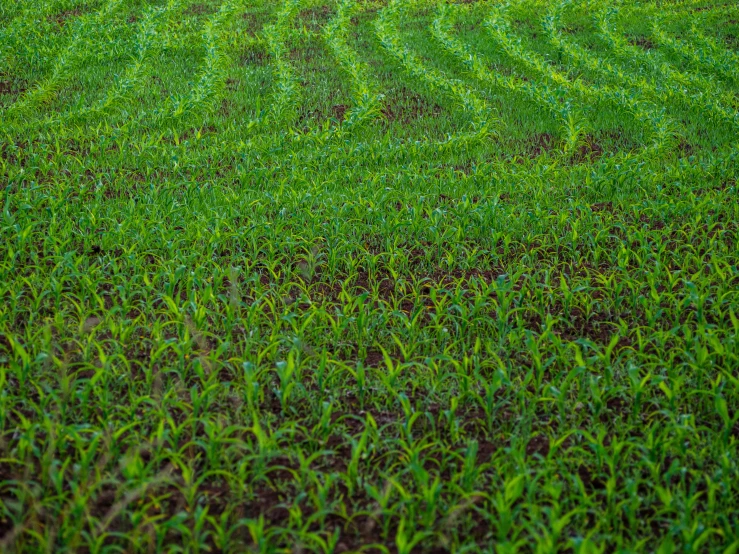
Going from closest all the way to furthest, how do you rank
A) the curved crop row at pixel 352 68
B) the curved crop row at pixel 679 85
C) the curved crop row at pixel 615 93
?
the curved crop row at pixel 615 93 < the curved crop row at pixel 352 68 < the curved crop row at pixel 679 85

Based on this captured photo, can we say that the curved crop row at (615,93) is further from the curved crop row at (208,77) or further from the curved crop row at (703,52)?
the curved crop row at (208,77)

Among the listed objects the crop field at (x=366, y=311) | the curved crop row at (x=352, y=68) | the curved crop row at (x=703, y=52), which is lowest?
the crop field at (x=366, y=311)

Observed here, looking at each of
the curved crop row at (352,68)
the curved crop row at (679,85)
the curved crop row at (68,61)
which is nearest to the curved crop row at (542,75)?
the curved crop row at (679,85)

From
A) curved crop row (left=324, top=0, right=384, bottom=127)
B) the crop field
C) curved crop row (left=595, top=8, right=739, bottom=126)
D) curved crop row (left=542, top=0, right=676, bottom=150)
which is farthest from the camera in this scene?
curved crop row (left=595, top=8, right=739, bottom=126)

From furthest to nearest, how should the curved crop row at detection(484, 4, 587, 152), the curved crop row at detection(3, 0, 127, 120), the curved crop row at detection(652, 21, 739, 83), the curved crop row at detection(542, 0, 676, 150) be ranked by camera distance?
the curved crop row at detection(652, 21, 739, 83)
the curved crop row at detection(3, 0, 127, 120)
the curved crop row at detection(484, 4, 587, 152)
the curved crop row at detection(542, 0, 676, 150)

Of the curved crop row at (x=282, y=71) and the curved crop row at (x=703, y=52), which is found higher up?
the curved crop row at (x=282, y=71)

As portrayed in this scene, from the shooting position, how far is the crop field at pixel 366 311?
3.00 meters

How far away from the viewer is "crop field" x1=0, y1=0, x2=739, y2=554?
300 centimetres

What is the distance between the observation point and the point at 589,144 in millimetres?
7738

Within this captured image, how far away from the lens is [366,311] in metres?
4.52

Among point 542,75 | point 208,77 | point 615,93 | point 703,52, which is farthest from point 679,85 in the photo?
point 208,77

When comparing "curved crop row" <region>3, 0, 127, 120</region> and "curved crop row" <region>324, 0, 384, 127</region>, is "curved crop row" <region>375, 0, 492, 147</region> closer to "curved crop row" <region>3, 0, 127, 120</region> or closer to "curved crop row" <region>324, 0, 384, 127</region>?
"curved crop row" <region>324, 0, 384, 127</region>

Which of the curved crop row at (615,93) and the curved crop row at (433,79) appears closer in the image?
the curved crop row at (615,93)

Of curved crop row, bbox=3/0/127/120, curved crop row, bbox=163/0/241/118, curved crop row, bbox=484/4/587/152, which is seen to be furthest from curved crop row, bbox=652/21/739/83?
curved crop row, bbox=3/0/127/120
